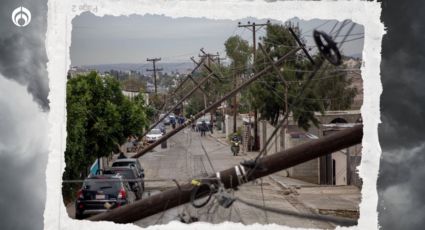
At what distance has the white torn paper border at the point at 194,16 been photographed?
639cm

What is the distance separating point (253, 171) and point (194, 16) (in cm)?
198

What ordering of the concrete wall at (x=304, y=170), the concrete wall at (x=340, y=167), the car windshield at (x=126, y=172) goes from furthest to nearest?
the concrete wall at (x=304, y=170) < the concrete wall at (x=340, y=167) < the car windshield at (x=126, y=172)

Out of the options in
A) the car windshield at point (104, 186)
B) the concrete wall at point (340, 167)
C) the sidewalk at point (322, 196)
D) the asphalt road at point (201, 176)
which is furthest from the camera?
the concrete wall at point (340, 167)

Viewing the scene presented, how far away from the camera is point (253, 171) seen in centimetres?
557

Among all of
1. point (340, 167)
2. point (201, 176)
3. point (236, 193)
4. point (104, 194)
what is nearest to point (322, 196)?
point (340, 167)

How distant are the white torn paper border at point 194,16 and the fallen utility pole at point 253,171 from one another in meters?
0.48

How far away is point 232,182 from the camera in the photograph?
227 inches

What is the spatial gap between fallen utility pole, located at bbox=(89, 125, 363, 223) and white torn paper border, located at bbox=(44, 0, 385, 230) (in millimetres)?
479

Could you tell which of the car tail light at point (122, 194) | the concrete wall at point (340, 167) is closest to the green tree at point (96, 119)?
the car tail light at point (122, 194)

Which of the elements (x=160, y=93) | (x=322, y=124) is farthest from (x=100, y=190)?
(x=160, y=93)

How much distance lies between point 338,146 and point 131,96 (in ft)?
27.6

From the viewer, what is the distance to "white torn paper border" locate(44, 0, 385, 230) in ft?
21.0

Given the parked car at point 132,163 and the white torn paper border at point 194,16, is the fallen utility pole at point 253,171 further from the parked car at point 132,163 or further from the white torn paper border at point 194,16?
the parked car at point 132,163

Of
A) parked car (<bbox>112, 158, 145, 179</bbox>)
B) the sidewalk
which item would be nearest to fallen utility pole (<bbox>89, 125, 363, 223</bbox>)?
Result: the sidewalk
